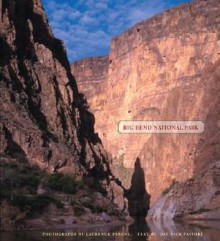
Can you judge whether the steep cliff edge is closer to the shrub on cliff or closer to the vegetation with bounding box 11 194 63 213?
the vegetation with bounding box 11 194 63 213

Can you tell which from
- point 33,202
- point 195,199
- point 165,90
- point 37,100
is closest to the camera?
point 33,202

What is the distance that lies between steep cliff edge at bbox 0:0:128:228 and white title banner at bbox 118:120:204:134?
89.5 ft

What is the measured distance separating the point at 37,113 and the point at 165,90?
223 ft

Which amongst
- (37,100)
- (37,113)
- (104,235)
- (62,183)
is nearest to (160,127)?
(37,100)

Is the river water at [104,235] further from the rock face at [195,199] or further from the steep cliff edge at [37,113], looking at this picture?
the rock face at [195,199]

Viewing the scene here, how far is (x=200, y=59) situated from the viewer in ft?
370

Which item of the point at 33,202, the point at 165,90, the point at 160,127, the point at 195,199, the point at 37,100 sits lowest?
the point at 33,202

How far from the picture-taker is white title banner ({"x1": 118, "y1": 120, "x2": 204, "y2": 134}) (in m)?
90.9

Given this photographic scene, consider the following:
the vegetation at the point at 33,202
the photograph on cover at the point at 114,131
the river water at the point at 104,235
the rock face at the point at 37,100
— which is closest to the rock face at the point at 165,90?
the photograph on cover at the point at 114,131

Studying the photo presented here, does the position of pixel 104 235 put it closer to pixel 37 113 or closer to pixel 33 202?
pixel 33 202

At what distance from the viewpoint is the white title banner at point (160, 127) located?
9092cm

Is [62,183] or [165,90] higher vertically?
[165,90]

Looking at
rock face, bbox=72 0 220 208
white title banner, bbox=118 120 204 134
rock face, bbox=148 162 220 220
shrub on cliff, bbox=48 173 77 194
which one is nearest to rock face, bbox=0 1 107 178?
shrub on cliff, bbox=48 173 77 194

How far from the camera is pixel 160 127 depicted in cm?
10581
